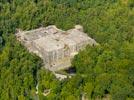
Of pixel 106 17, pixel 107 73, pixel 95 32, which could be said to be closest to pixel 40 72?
pixel 107 73

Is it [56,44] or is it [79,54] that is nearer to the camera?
[79,54]

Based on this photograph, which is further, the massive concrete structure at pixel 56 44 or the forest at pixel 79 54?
the massive concrete structure at pixel 56 44

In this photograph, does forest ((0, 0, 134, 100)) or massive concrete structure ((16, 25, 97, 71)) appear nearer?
forest ((0, 0, 134, 100))
